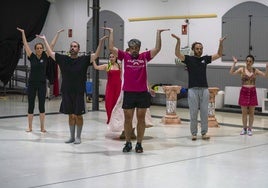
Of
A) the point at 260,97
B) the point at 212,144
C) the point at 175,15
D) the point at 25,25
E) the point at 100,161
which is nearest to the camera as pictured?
the point at 100,161

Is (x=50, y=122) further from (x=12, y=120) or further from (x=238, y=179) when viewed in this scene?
(x=238, y=179)

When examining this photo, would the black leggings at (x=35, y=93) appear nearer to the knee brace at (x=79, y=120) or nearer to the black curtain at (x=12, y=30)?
the knee brace at (x=79, y=120)

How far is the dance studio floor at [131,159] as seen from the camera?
217 inches

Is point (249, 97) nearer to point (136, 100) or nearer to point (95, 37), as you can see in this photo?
point (136, 100)

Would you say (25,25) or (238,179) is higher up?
(25,25)

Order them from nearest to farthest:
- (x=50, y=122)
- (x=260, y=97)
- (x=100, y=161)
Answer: (x=100, y=161) < (x=50, y=122) < (x=260, y=97)

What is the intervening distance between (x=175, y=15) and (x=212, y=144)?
7580mm

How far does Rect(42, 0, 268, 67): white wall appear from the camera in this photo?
14.2 m

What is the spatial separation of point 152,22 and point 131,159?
951 cm

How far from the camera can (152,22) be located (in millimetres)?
15672

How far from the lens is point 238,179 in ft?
18.6

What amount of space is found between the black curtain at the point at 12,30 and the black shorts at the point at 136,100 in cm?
1078

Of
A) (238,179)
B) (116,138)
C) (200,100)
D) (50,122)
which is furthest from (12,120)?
(238,179)

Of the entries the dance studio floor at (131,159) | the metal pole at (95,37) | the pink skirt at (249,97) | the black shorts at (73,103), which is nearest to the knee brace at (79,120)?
the black shorts at (73,103)
